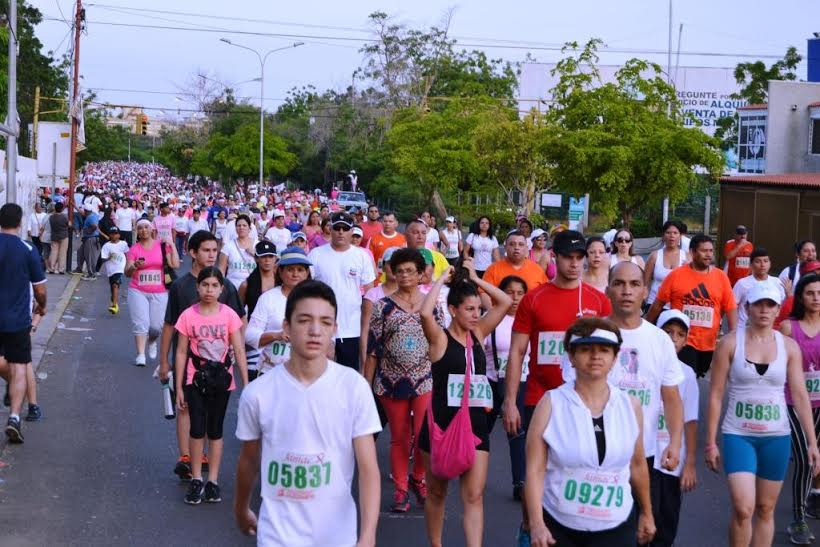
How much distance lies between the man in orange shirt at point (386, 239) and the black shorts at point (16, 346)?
540cm

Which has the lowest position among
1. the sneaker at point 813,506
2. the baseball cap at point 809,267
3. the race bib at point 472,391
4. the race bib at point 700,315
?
the sneaker at point 813,506

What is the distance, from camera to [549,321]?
7.16m

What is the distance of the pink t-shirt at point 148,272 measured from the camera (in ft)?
45.0

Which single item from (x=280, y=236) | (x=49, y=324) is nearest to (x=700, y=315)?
(x=280, y=236)

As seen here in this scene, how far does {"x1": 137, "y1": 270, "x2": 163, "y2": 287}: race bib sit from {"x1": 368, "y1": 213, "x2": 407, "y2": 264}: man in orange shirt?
2617mm

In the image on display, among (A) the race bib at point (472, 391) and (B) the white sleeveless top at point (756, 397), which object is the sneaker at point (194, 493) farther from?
(B) the white sleeveless top at point (756, 397)

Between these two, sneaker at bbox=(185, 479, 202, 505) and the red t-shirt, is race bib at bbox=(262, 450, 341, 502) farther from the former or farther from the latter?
sneaker at bbox=(185, 479, 202, 505)

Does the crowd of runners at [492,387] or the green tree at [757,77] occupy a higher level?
the green tree at [757,77]

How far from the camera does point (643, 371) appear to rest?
20.2 feet

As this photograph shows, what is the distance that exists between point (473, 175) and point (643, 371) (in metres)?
43.8

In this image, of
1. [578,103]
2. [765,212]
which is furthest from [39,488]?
[765,212]

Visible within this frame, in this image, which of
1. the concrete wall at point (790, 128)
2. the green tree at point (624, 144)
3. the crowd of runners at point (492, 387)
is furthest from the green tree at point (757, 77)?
the crowd of runners at point (492, 387)

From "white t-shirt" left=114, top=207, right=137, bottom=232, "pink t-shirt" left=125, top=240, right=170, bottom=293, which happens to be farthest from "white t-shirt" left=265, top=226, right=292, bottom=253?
"white t-shirt" left=114, top=207, right=137, bottom=232

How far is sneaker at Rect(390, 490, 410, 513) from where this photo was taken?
8242 mm
